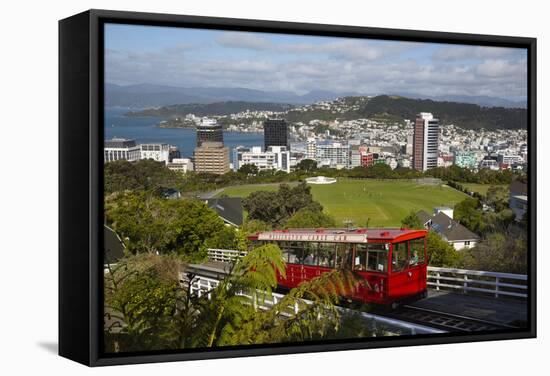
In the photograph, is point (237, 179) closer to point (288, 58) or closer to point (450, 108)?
point (288, 58)

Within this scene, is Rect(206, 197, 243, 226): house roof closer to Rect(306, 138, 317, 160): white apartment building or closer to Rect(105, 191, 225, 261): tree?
Rect(105, 191, 225, 261): tree

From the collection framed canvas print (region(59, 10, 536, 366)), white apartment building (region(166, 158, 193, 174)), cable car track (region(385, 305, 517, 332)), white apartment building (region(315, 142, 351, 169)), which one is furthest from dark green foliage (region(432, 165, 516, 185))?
white apartment building (region(166, 158, 193, 174))

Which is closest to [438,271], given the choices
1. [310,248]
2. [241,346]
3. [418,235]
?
[418,235]

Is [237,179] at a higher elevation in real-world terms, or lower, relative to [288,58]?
lower

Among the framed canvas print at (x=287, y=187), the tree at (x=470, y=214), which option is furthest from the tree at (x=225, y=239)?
the tree at (x=470, y=214)

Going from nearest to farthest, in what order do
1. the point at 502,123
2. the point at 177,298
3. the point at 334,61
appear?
the point at 177,298 → the point at 334,61 → the point at 502,123
